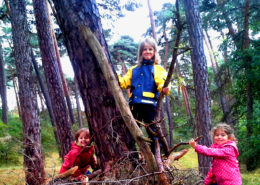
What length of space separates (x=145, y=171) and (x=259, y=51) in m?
8.72

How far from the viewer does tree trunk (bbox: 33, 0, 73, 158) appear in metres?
7.47

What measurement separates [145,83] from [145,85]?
1.1 inches

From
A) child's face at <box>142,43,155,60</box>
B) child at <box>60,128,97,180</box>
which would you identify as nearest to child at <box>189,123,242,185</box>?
child's face at <box>142,43,155,60</box>

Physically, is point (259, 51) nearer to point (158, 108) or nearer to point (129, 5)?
point (129, 5)

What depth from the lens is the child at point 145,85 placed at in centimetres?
290

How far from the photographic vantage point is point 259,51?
8.88 meters

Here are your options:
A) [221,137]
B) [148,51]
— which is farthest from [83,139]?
[221,137]

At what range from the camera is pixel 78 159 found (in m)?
3.09

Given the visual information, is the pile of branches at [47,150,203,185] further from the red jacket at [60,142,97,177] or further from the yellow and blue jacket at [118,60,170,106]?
the yellow and blue jacket at [118,60,170,106]

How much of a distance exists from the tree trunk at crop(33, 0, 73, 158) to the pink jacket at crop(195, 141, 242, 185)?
17.8ft

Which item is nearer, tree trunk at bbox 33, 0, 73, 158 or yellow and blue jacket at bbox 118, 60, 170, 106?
yellow and blue jacket at bbox 118, 60, 170, 106

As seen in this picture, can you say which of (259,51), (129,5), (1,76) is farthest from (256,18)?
(1,76)

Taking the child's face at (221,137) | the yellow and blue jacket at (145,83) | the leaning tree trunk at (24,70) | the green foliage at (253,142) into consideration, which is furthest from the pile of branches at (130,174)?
the green foliage at (253,142)

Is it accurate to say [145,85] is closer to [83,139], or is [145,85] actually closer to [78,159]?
[83,139]
